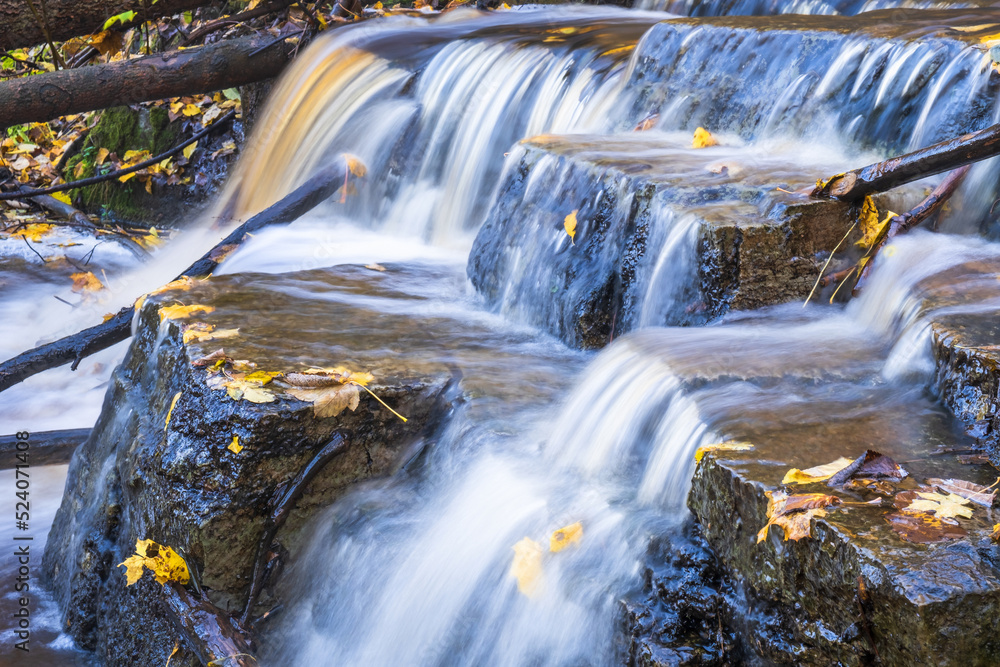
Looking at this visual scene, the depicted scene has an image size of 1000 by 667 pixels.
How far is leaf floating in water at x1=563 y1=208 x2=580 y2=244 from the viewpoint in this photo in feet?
12.6

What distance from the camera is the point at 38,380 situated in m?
5.24

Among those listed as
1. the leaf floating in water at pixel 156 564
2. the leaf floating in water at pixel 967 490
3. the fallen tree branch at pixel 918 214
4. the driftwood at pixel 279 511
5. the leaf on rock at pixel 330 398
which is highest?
the fallen tree branch at pixel 918 214

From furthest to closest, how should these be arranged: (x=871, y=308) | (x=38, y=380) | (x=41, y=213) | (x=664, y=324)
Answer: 1. (x=41, y=213)
2. (x=38, y=380)
3. (x=664, y=324)
4. (x=871, y=308)

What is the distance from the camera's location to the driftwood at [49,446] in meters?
3.97

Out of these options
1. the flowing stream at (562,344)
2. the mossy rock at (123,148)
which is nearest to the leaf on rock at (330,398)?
the flowing stream at (562,344)

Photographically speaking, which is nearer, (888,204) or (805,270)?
(805,270)

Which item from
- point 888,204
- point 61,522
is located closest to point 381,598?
point 61,522

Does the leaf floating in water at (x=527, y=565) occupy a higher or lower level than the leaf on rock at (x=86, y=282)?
higher

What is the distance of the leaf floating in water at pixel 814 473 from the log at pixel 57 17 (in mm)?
5611

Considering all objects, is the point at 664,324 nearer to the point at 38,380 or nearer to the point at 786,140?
the point at 786,140

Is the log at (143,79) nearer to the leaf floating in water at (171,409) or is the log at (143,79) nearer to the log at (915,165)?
the leaf floating in water at (171,409)

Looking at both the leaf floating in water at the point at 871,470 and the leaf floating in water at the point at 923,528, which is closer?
the leaf floating in water at the point at 923,528

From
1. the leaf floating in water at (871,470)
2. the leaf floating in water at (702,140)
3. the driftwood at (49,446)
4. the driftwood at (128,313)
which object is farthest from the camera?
the leaf floating in water at (702,140)

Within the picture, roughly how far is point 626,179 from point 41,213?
625cm
